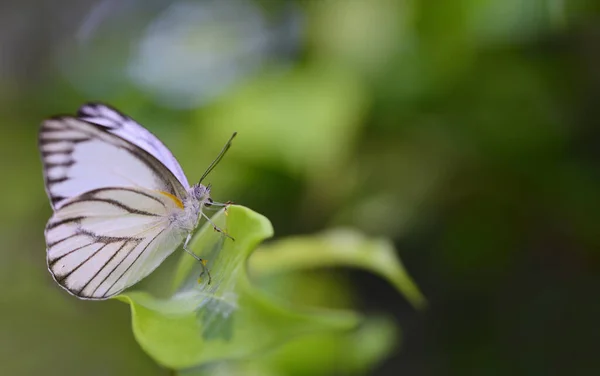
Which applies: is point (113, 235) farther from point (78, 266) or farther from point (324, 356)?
point (324, 356)

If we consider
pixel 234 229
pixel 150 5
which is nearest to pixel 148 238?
pixel 234 229

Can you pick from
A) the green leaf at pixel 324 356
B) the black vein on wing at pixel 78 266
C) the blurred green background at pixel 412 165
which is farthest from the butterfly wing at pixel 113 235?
the blurred green background at pixel 412 165

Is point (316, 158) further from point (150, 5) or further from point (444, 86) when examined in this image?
point (150, 5)

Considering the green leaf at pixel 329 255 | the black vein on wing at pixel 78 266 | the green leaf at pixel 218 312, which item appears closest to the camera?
the green leaf at pixel 218 312

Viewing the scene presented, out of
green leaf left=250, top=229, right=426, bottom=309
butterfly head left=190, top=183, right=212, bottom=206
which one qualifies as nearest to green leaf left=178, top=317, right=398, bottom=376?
green leaf left=250, top=229, right=426, bottom=309

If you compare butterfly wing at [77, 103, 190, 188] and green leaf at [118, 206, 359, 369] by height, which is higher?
butterfly wing at [77, 103, 190, 188]

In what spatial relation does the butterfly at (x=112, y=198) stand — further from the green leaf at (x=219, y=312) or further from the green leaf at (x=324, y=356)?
the green leaf at (x=324, y=356)

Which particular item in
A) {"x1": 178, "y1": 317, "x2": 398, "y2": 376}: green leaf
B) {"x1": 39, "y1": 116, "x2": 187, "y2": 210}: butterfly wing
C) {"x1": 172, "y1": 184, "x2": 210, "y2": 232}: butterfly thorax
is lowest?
{"x1": 178, "y1": 317, "x2": 398, "y2": 376}: green leaf

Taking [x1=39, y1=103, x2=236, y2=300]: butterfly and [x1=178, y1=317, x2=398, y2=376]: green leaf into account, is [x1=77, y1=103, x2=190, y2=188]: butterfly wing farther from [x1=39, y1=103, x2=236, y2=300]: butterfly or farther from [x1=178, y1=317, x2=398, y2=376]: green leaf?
[x1=178, y1=317, x2=398, y2=376]: green leaf

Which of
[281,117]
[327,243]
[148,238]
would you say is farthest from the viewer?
[281,117]
